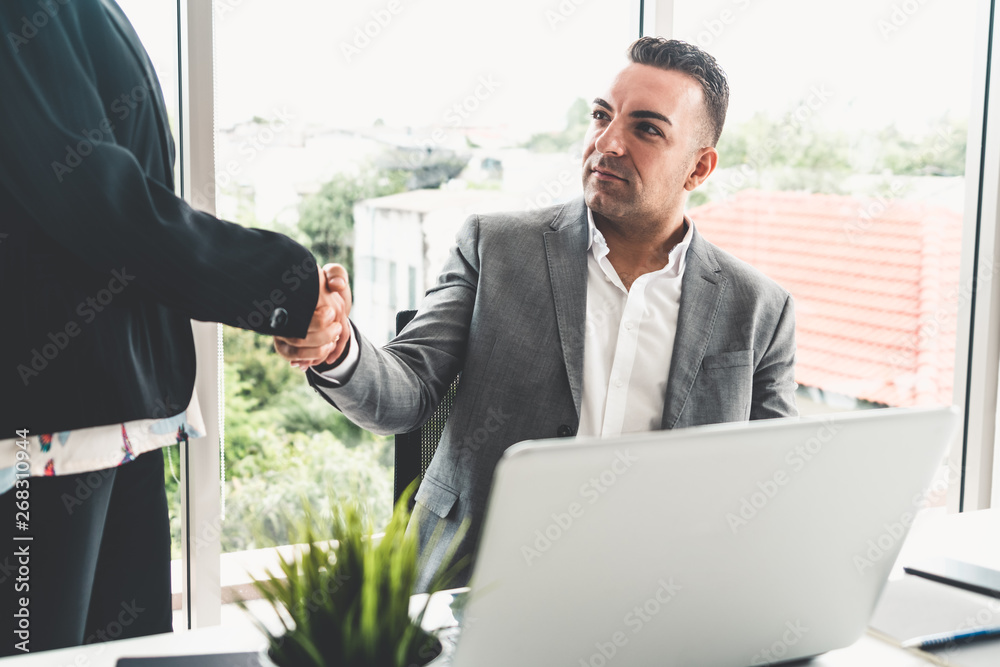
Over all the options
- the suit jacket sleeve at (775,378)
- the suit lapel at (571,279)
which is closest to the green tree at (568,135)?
the suit lapel at (571,279)

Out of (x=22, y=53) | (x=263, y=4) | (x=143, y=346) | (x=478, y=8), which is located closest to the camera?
(x=22, y=53)

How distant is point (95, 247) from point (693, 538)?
924mm

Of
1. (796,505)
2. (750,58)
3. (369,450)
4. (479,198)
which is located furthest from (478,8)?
Result: (796,505)

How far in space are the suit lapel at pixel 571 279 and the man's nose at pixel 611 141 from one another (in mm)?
126

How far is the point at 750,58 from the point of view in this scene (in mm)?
2432

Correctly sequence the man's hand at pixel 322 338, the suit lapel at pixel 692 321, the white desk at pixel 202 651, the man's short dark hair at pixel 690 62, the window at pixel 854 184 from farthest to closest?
the window at pixel 854 184 → the man's short dark hair at pixel 690 62 → the suit lapel at pixel 692 321 → the man's hand at pixel 322 338 → the white desk at pixel 202 651

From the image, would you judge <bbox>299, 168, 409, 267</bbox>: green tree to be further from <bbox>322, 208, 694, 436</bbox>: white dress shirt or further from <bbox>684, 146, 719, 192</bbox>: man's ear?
<bbox>684, 146, 719, 192</bbox>: man's ear

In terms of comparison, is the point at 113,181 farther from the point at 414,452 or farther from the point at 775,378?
the point at 775,378

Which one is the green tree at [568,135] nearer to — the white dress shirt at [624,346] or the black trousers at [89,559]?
the white dress shirt at [624,346]

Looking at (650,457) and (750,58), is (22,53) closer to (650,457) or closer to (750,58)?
(650,457)

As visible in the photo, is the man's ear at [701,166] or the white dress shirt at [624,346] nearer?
the white dress shirt at [624,346]

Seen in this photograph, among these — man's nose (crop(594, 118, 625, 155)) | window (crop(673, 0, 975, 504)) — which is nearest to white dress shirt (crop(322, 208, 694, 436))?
man's nose (crop(594, 118, 625, 155))

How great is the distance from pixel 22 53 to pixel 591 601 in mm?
1039

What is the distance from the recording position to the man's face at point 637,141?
167 centimetres
